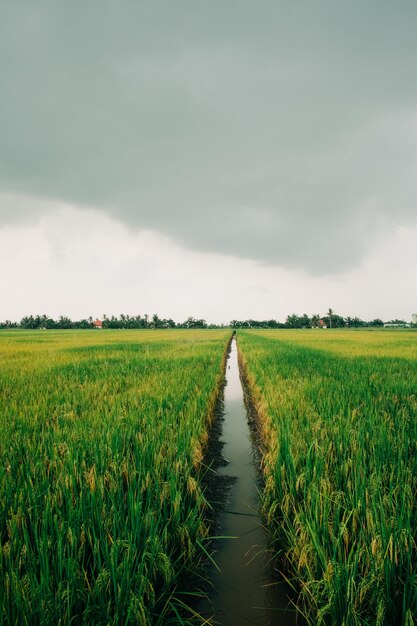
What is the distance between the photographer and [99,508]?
1.91 meters

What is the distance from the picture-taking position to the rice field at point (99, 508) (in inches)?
53.6

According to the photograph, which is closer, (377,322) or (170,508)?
(170,508)

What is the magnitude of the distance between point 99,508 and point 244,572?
3.43ft

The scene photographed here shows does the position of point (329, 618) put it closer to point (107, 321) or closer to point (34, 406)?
point (34, 406)

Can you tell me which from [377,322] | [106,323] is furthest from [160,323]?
[377,322]

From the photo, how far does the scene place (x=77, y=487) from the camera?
2.24 m

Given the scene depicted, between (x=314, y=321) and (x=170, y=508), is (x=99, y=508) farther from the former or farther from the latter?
(x=314, y=321)

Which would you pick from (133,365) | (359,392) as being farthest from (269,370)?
(133,365)

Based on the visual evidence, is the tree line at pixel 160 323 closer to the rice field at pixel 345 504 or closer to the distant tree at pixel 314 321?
the distant tree at pixel 314 321

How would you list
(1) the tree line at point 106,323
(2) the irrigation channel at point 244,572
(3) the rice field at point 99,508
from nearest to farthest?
(3) the rice field at point 99,508 → (2) the irrigation channel at point 244,572 → (1) the tree line at point 106,323

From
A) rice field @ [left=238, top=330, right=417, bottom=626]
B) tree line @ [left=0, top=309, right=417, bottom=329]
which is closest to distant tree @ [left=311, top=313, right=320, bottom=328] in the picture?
tree line @ [left=0, top=309, right=417, bottom=329]

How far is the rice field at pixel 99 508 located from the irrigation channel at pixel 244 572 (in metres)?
0.18

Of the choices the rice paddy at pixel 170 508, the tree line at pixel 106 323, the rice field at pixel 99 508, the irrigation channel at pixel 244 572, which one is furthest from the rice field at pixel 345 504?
the tree line at pixel 106 323

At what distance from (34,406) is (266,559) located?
3.33m
